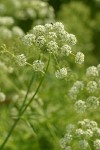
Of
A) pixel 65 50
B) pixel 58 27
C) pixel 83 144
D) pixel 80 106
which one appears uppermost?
pixel 58 27

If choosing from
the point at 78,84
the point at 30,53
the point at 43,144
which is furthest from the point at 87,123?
the point at 43,144

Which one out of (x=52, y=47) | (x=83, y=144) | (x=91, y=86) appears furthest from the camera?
(x=91, y=86)

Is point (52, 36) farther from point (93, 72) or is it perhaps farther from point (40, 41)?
point (93, 72)

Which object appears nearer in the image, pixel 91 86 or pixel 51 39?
pixel 51 39

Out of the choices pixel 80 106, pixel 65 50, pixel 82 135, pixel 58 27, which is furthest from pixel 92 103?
pixel 58 27

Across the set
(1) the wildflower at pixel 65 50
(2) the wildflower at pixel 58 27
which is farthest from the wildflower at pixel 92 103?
(2) the wildflower at pixel 58 27

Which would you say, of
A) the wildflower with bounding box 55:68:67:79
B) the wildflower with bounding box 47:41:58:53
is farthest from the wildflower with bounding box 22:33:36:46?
the wildflower with bounding box 55:68:67:79

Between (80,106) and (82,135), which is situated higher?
(80,106)

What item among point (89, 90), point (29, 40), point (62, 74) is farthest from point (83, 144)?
point (29, 40)

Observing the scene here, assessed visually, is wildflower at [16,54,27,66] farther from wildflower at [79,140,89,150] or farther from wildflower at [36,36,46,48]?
wildflower at [79,140,89,150]

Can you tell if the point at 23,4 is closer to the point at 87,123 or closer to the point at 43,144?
the point at 43,144

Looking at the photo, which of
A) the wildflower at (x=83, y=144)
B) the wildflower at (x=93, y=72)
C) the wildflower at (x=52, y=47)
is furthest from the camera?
the wildflower at (x=93, y=72)

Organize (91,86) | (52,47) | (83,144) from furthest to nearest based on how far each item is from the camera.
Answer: (91,86), (83,144), (52,47)

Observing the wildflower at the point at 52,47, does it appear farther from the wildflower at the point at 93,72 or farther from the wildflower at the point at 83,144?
the wildflower at the point at 83,144
